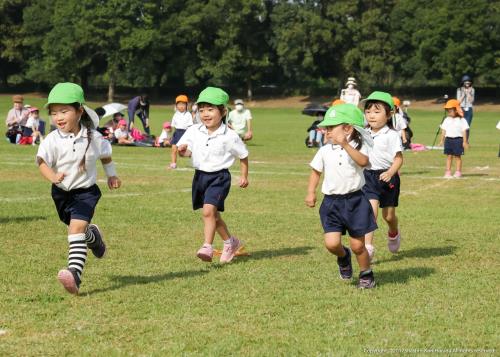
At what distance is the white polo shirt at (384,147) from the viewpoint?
30.2ft

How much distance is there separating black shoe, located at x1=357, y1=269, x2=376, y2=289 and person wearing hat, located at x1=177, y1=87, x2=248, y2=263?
1801 millimetres

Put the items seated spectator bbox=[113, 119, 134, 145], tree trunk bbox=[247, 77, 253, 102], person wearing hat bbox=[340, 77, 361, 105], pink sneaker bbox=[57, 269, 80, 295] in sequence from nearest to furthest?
pink sneaker bbox=[57, 269, 80, 295] → person wearing hat bbox=[340, 77, 361, 105] → seated spectator bbox=[113, 119, 134, 145] → tree trunk bbox=[247, 77, 253, 102]

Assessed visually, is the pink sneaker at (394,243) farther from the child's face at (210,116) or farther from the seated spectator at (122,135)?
the seated spectator at (122,135)

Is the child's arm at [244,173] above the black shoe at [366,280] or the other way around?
above

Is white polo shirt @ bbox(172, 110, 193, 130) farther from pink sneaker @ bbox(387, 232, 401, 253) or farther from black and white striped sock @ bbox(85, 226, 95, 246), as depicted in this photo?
black and white striped sock @ bbox(85, 226, 95, 246)

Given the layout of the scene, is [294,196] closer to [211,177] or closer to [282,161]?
[211,177]

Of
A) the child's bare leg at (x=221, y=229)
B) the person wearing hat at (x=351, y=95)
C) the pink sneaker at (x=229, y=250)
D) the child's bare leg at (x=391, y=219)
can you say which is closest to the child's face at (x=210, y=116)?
the child's bare leg at (x=221, y=229)

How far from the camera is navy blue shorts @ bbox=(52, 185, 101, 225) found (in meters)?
7.32

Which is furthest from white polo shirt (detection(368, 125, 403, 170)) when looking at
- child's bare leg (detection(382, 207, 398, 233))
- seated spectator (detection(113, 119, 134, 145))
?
seated spectator (detection(113, 119, 134, 145))

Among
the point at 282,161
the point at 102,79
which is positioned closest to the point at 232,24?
the point at 102,79

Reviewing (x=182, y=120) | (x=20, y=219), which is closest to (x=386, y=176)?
(x=20, y=219)

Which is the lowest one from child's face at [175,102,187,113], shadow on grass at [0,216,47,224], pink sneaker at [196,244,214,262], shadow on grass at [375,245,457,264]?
shadow on grass at [0,216,47,224]

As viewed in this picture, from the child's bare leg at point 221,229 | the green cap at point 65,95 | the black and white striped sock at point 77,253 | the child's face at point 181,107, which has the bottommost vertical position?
the child's bare leg at point 221,229

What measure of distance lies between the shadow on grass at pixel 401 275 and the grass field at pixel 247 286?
0.02 m
